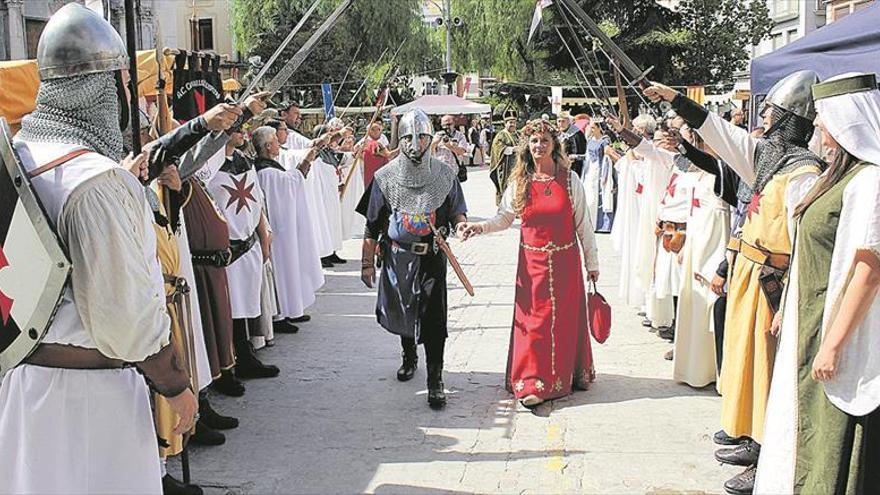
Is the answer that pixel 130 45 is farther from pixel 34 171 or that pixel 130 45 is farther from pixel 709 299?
pixel 709 299

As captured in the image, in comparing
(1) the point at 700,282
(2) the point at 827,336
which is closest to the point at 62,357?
(2) the point at 827,336

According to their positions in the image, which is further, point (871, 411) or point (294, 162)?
point (294, 162)

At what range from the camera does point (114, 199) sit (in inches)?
Answer: 96.0

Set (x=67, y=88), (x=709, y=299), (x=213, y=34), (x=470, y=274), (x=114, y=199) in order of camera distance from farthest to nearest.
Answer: (x=213, y=34)
(x=470, y=274)
(x=709, y=299)
(x=67, y=88)
(x=114, y=199)

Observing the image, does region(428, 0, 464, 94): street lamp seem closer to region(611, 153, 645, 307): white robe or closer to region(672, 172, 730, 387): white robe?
region(611, 153, 645, 307): white robe

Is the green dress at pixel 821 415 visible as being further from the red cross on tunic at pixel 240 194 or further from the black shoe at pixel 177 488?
the red cross on tunic at pixel 240 194

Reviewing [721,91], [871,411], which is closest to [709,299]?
[871,411]

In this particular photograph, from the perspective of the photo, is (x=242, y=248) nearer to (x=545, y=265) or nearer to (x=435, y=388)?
(x=435, y=388)

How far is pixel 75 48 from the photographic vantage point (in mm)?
2613

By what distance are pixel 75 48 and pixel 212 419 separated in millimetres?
3106

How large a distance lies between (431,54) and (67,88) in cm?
3930

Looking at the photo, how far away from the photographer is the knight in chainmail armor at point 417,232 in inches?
225

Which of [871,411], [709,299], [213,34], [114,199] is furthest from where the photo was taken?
[213,34]

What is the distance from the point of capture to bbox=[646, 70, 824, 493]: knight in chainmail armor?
13.6 ft
